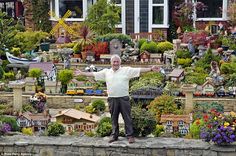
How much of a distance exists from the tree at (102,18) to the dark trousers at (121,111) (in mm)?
14692

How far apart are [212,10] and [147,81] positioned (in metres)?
10.1

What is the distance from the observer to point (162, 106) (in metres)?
15.2

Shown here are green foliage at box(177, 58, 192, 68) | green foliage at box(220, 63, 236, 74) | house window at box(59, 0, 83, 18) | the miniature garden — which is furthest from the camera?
house window at box(59, 0, 83, 18)

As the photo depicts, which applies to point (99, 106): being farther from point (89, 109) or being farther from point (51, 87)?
point (51, 87)

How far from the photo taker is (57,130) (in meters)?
11.1

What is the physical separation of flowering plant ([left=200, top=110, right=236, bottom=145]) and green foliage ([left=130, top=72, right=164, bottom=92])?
6.79 metres

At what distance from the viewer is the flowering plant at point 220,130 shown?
9.82m

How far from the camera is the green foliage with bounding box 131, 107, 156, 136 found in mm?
10406

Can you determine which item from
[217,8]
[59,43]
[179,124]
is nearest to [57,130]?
[179,124]

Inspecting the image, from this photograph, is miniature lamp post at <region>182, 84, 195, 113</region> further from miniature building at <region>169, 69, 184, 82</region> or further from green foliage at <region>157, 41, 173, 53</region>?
green foliage at <region>157, 41, 173, 53</region>

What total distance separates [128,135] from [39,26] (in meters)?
19.2

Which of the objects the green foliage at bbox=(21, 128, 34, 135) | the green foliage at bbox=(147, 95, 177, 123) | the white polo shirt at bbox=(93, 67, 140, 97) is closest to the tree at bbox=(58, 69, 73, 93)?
the green foliage at bbox=(147, 95, 177, 123)

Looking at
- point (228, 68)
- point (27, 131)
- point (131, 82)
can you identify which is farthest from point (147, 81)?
point (27, 131)

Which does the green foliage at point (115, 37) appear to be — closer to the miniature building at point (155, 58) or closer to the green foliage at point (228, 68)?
the miniature building at point (155, 58)
